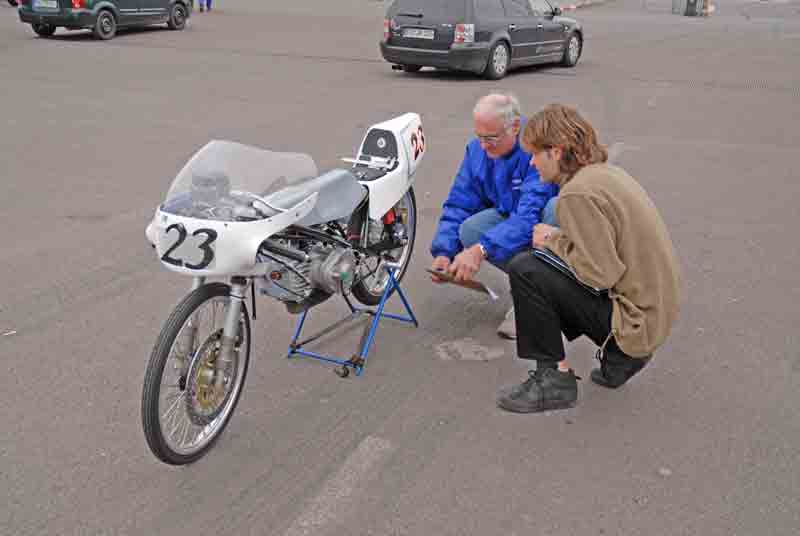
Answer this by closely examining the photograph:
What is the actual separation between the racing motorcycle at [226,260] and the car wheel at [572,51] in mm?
13833

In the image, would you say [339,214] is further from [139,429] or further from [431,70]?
[431,70]

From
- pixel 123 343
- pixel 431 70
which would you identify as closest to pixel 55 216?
pixel 123 343

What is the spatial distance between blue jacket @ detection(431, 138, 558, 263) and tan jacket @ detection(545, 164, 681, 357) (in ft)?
2.10

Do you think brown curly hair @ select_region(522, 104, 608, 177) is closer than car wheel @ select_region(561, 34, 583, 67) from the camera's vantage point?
Yes

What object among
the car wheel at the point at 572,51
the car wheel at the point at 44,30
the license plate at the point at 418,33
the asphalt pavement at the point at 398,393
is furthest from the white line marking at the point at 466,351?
the car wheel at the point at 44,30

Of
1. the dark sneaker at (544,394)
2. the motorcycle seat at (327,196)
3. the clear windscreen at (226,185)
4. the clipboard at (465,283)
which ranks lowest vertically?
the dark sneaker at (544,394)

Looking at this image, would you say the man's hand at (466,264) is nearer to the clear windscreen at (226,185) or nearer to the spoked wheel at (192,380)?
the clear windscreen at (226,185)

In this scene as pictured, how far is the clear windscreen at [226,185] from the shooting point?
136 inches

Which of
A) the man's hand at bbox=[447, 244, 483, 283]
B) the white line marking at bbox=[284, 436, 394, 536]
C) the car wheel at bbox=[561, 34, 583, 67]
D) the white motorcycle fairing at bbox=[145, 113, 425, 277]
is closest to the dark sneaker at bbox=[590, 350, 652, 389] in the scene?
A: the man's hand at bbox=[447, 244, 483, 283]

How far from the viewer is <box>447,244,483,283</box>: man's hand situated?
4.38 m

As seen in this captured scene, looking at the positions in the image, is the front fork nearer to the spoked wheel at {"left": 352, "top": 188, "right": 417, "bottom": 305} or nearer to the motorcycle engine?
the motorcycle engine

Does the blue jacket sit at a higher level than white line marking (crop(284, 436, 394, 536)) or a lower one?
higher

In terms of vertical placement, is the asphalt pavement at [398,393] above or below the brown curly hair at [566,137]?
below

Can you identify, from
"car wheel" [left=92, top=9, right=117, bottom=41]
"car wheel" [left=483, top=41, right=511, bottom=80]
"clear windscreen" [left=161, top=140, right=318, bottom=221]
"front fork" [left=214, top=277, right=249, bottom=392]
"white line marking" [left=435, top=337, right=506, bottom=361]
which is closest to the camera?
"clear windscreen" [left=161, top=140, right=318, bottom=221]
